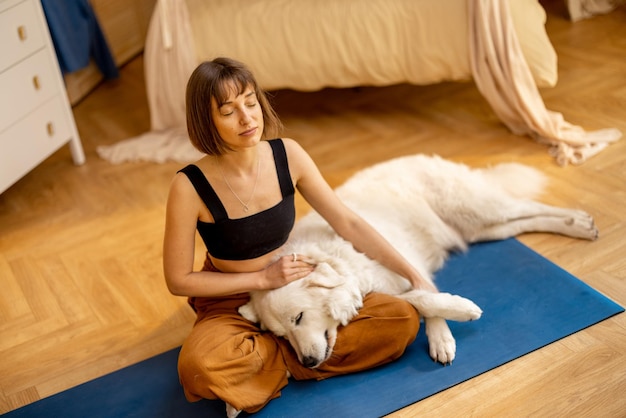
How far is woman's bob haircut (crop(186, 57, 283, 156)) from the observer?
1.82 m

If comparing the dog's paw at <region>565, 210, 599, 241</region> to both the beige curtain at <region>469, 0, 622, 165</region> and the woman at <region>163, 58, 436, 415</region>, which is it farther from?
the woman at <region>163, 58, 436, 415</region>

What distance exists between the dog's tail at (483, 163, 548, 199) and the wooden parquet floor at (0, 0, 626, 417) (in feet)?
0.22

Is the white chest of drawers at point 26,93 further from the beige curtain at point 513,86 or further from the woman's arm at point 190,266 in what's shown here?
the beige curtain at point 513,86

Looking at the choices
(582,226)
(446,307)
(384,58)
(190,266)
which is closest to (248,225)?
(190,266)

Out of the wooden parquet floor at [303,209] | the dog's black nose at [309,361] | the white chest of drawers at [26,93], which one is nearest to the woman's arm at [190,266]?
the dog's black nose at [309,361]

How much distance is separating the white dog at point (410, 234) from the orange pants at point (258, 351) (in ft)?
0.15

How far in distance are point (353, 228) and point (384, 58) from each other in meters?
1.42

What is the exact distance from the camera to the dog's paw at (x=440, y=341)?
2.04 metres

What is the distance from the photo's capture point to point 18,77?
122 inches

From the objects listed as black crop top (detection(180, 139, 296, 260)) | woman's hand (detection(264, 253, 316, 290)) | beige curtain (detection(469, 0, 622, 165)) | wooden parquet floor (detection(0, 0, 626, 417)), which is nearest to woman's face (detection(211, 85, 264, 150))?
black crop top (detection(180, 139, 296, 260))

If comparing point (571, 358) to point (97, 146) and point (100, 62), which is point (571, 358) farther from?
point (100, 62)

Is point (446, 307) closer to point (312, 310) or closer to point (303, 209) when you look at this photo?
point (312, 310)

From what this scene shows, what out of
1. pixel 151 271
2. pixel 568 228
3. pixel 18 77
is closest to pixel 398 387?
pixel 568 228

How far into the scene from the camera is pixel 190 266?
200cm
